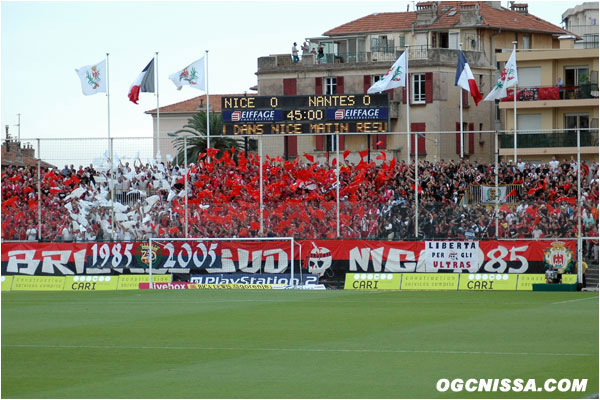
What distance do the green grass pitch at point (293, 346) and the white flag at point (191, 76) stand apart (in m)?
20.9

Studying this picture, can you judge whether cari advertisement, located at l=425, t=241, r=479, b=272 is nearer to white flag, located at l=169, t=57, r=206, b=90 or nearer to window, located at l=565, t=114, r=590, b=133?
white flag, located at l=169, t=57, r=206, b=90

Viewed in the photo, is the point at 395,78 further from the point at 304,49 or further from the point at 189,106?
the point at 189,106

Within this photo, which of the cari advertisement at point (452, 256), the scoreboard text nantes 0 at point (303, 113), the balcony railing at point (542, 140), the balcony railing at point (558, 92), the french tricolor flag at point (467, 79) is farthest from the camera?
the balcony railing at point (558, 92)

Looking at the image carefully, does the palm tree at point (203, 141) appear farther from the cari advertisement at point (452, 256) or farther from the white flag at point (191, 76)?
the cari advertisement at point (452, 256)

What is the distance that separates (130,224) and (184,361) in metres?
Answer: 21.1

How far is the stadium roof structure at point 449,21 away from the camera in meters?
77.1

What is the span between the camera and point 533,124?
64.1 metres

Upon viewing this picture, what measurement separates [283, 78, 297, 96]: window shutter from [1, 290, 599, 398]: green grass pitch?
1744 inches

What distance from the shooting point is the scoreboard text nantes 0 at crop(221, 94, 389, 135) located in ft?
157

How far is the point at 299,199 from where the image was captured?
3716 centimetres

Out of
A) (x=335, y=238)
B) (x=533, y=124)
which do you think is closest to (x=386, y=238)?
(x=335, y=238)

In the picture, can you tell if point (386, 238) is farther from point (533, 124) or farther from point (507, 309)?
point (533, 124)

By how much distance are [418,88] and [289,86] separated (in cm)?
937

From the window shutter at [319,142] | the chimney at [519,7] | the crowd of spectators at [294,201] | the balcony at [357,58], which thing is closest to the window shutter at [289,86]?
the balcony at [357,58]
